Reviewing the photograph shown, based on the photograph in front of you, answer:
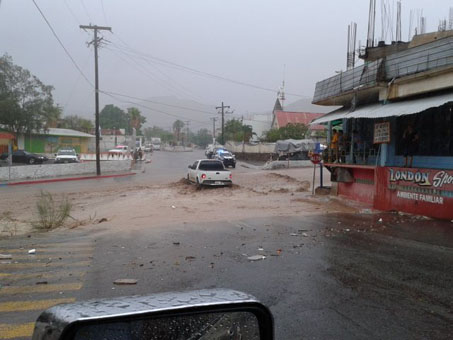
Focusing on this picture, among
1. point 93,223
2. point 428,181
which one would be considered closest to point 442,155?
point 428,181

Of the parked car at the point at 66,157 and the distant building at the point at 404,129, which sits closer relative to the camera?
the distant building at the point at 404,129

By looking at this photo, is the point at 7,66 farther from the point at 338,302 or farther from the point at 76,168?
the point at 338,302

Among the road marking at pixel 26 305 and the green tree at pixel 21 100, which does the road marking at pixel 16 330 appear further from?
the green tree at pixel 21 100

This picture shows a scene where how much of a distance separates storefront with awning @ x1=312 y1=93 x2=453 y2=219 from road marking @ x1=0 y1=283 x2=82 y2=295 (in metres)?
9.49

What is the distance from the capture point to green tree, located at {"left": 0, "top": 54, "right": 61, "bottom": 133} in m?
A: 48.8

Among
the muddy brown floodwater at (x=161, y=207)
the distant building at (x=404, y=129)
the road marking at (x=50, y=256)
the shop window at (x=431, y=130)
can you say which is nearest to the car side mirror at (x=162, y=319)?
the road marking at (x=50, y=256)

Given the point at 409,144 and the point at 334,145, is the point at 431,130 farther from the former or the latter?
the point at 334,145

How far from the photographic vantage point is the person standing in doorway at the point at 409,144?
13.7m

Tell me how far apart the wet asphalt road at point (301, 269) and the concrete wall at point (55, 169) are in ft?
73.1

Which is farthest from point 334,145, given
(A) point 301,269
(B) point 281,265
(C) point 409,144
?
(A) point 301,269

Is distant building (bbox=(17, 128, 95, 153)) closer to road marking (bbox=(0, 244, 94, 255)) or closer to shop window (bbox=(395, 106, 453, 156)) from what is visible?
Answer: road marking (bbox=(0, 244, 94, 255))

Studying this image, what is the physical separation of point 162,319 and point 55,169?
3444 centimetres

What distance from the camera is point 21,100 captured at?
165 feet

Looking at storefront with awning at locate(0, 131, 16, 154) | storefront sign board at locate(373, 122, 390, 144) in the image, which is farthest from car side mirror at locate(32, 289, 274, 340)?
storefront with awning at locate(0, 131, 16, 154)
